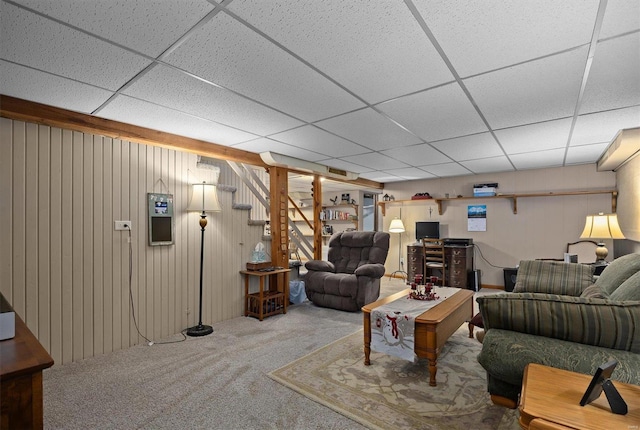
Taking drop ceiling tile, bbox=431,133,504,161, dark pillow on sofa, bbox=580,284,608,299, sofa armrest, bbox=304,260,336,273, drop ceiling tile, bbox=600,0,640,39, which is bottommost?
sofa armrest, bbox=304,260,336,273

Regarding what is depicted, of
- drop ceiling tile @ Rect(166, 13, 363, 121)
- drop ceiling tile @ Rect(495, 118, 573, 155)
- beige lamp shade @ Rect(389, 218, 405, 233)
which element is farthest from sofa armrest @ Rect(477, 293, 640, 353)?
beige lamp shade @ Rect(389, 218, 405, 233)

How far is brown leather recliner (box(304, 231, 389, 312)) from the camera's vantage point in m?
4.13

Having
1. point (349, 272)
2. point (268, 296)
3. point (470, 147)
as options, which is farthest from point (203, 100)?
point (349, 272)

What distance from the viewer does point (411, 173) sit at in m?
5.75

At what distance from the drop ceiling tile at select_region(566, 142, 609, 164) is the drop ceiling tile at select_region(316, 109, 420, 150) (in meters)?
2.19

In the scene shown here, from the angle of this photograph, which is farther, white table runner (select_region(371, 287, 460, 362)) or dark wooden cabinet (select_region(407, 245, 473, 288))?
dark wooden cabinet (select_region(407, 245, 473, 288))

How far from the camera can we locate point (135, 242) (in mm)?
3084

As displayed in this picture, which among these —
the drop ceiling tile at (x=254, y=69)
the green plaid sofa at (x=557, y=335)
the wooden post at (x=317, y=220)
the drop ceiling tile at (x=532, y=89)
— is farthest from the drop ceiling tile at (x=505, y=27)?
the wooden post at (x=317, y=220)

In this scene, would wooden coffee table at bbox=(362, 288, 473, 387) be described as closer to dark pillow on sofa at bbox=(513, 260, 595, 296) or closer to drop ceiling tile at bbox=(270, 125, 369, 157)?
dark pillow on sofa at bbox=(513, 260, 595, 296)

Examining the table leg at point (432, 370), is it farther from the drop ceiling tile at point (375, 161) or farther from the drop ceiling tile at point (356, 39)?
the drop ceiling tile at point (375, 161)

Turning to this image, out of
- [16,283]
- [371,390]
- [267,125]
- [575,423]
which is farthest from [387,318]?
[16,283]

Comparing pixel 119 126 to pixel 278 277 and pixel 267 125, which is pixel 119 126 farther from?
pixel 278 277

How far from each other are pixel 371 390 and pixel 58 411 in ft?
6.66

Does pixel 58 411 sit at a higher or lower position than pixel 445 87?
lower
